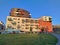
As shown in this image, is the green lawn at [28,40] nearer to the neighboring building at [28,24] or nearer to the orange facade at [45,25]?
the neighboring building at [28,24]

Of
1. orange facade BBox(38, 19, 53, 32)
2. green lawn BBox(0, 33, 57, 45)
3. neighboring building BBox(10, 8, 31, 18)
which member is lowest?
green lawn BBox(0, 33, 57, 45)

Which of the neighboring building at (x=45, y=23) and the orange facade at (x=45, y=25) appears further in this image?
the neighboring building at (x=45, y=23)

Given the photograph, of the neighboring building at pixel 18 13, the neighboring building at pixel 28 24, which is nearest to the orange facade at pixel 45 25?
the neighboring building at pixel 28 24

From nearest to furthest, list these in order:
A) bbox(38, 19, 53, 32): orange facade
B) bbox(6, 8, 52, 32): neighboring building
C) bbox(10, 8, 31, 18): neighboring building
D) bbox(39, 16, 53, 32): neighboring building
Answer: bbox(6, 8, 52, 32): neighboring building → bbox(38, 19, 53, 32): orange facade → bbox(39, 16, 53, 32): neighboring building → bbox(10, 8, 31, 18): neighboring building

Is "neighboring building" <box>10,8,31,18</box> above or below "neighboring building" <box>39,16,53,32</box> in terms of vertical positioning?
above

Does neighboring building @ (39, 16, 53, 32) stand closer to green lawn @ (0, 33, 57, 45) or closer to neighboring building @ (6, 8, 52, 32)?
neighboring building @ (6, 8, 52, 32)

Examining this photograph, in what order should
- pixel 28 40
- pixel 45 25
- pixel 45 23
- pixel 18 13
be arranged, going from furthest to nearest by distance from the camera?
1. pixel 18 13
2. pixel 45 23
3. pixel 45 25
4. pixel 28 40

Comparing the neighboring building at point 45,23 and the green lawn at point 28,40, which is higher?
the neighboring building at point 45,23

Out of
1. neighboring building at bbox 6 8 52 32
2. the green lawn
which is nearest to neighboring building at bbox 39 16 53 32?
neighboring building at bbox 6 8 52 32

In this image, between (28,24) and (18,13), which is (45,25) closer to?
(28,24)

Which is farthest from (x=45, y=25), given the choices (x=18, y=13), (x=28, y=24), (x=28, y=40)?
(x=28, y=40)

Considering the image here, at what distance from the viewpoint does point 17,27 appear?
80875mm

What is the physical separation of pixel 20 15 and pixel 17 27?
1220 centimetres

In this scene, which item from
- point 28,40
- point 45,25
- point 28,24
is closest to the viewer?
point 28,40
